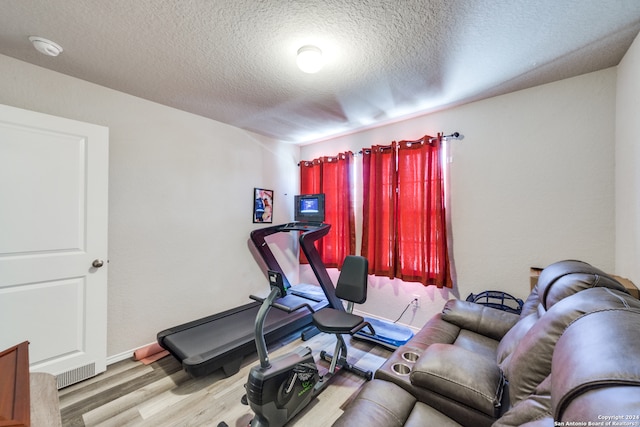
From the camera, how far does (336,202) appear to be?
3.60 metres

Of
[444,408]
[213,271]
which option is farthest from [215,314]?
[444,408]

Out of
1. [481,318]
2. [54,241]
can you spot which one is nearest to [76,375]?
[54,241]

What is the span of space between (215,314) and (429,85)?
10.9 feet

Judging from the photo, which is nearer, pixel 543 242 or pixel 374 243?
pixel 543 242

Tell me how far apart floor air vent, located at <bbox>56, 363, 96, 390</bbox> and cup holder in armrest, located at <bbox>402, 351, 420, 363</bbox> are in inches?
97.9

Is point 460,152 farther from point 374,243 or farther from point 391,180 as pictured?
point 374,243

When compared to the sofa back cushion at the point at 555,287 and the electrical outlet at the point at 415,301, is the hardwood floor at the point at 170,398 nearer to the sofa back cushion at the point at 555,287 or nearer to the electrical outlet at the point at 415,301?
the electrical outlet at the point at 415,301

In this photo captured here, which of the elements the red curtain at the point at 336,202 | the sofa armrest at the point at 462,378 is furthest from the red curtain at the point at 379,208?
the sofa armrest at the point at 462,378

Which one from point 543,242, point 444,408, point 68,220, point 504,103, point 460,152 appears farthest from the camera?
point 460,152

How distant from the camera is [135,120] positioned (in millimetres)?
2482

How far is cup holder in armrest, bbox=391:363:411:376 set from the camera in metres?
1.39

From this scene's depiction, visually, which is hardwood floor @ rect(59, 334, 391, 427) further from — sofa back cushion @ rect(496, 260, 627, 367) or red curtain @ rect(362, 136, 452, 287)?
sofa back cushion @ rect(496, 260, 627, 367)

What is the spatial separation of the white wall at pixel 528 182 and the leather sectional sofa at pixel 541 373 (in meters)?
0.70

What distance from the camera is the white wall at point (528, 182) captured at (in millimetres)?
1989
